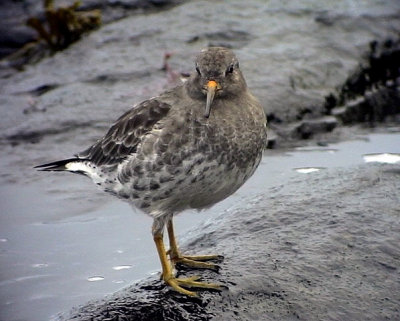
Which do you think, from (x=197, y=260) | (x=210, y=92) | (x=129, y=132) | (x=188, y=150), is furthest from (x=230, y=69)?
(x=197, y=260)

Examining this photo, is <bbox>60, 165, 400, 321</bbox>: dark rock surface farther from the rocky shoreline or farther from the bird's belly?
the bird's belly

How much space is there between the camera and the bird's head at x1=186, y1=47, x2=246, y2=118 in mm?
6395

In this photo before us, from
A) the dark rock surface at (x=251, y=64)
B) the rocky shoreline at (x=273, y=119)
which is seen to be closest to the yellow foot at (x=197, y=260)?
the rocky shoreline at (x=273, y=119)

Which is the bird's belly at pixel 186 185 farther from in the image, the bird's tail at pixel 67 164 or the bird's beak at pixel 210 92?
the bird's tail at pixel 67 164

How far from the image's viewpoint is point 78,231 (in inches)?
329

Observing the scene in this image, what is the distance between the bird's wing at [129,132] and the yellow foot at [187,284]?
3.83 feet

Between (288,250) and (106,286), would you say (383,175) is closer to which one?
(288,250)

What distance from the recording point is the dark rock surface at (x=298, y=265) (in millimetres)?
5359

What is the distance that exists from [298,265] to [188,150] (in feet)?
4.06

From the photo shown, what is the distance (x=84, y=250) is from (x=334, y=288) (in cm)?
321

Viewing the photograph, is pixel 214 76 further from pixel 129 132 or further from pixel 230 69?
pixel 129 132

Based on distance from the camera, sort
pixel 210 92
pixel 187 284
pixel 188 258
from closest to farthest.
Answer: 1. pixel 187 284
2. pixel 210 92
3. pixel 188 258

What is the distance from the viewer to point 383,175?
736cm

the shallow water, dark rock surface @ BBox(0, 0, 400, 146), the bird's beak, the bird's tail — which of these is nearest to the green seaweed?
dark rock surface @ BBox(0, 0, 400, 146)
